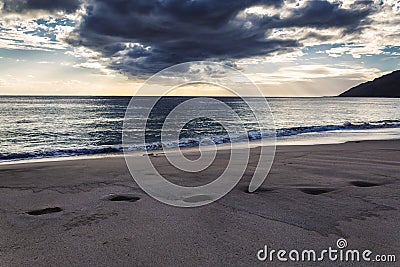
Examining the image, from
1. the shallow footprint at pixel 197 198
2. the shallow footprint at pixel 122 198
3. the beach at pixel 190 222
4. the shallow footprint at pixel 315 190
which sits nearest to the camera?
the beach at pixel 190 222

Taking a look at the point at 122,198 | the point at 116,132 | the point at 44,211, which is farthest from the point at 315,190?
the point at 116,132

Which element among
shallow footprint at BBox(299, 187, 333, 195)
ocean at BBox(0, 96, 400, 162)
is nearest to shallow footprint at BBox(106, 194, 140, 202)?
shallow footprint at BBox(299, 187, 333, 195)

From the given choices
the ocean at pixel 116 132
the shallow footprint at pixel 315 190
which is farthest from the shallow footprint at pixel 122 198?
the ocean at pixel 116 132

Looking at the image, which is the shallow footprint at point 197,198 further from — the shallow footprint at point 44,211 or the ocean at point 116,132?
the ocean at point 116,132

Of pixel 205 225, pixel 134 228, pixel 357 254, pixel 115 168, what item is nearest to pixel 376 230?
pixel 357 254

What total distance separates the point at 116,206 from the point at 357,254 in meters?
3.22

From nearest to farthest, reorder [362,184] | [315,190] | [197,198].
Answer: [197,198], [315,190], [362,184]

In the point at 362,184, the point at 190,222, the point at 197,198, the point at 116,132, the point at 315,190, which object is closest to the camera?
the point at 190,222

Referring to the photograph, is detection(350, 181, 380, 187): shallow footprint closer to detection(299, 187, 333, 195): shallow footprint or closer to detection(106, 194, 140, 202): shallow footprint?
detection(299, 187, 333, 195): shallow footprint

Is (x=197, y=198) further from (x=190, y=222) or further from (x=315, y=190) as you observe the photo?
(x=315, y=190)

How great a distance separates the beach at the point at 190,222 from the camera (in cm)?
311

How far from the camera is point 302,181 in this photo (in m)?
6.20

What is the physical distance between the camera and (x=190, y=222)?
396cm

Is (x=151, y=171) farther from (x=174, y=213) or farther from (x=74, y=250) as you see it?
(x=74, y=250)
